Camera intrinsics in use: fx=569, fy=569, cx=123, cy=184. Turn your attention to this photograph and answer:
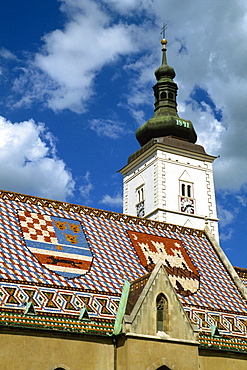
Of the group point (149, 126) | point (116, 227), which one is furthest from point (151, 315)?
point (149, 126)

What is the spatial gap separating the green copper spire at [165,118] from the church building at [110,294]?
17780 millimetres

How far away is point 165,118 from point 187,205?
23.9ft

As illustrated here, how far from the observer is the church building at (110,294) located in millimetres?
17359

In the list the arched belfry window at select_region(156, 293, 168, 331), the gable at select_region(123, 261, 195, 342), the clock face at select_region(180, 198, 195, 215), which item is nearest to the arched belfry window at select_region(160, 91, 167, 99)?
the clock face at select_region(180, 198, 195, 215)

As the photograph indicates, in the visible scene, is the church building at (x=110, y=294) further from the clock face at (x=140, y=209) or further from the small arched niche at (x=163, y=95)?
the small arched niche at (x=163, y=95)

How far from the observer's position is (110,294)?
65.1ft

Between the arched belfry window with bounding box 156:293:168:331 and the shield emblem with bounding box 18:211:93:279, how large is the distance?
125 inches

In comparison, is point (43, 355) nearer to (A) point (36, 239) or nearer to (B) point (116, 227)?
(A) point (36, 239)

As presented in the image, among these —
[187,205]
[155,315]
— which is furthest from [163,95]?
[155,315]

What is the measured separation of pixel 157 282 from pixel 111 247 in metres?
4.42

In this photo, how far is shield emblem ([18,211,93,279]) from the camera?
20.3 m

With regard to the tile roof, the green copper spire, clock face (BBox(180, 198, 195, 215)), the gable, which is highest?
the green copper spire

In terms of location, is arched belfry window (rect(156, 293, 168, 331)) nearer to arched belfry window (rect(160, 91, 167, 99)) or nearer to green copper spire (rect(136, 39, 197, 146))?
green copper spire (rect(136, 39, 197, 146))

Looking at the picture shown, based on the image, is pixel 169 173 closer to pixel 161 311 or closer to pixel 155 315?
pixel 161 311
